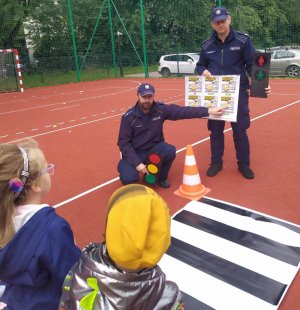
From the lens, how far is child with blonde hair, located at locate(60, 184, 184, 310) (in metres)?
1.21

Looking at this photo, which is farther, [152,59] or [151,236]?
[152,59]

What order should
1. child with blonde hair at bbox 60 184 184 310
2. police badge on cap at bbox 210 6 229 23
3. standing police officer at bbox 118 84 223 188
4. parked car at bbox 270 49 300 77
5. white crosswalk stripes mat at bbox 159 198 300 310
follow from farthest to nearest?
parked car at bbox 270 49 300 77 < standing police officer at bbox 118 84 223 188 < police badge on cap at bbox 210 6 229 23 < white crosswalk stripes mat at bbox 159 198 300 310 < child with blonde hair at bbox 60 184 184 310

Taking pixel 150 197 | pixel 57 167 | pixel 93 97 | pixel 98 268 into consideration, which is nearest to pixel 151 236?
pixel 150 197

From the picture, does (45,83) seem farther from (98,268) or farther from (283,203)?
(98,268)

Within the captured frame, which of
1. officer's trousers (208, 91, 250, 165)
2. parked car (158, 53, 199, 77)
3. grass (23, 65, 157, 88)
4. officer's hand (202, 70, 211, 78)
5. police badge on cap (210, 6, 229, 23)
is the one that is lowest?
grass (23, 65, 157, 88)

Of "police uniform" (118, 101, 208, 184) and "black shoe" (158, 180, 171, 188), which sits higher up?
"police uniform" (118, 101, 208, 184)

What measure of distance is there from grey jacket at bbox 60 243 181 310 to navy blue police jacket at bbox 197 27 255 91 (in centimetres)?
339

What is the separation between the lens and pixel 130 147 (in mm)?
4277

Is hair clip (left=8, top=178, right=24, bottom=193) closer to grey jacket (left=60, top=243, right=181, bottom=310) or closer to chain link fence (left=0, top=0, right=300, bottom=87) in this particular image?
grey jacket (left=60, top=243, right=181, bottom=310)

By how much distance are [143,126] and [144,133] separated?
0.11m

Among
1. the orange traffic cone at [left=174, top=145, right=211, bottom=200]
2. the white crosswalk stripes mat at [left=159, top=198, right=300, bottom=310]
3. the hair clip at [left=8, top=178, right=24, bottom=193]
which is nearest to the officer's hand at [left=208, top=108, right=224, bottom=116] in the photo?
the orange traffic cone at [left=174, top=145, right=211, bottom=200]

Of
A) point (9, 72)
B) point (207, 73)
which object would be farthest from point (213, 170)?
point (9, 72)

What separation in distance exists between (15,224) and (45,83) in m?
19.8

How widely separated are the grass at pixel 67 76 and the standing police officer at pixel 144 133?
659 inches
